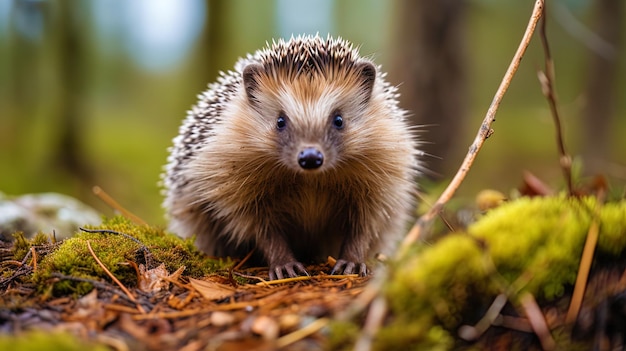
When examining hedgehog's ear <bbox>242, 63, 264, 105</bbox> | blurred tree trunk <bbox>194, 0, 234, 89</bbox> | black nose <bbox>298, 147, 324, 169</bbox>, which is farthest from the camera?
blurred tree trunk <bbox>194, 0, 234, 89</bbox>

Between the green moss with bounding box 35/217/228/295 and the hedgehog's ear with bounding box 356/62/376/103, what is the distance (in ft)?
5.71

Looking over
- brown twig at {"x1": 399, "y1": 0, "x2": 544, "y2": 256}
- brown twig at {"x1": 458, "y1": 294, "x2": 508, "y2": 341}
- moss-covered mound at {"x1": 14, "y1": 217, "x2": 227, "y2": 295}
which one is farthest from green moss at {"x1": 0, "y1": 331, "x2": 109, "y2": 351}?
brown twig at {"x1": 458, "y1": 294, "x2": 508, "y2": 341}

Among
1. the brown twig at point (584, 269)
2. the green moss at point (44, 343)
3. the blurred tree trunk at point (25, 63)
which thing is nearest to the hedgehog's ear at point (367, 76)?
the brown twig at point (584, 269)

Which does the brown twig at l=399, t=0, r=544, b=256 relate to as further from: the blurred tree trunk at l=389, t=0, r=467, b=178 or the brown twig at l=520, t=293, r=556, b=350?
the blurred tree trunk at l=389, t=0, r=467, b=178

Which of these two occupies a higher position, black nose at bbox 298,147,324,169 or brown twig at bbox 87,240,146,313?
black nose at bbox 298,147,324,169

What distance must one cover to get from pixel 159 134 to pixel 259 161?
2083cm

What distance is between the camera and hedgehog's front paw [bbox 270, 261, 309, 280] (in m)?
3.92

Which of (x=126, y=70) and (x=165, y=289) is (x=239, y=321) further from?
(x=126, y=70)

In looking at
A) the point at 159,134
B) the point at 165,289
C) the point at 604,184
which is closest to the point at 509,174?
the point at 159,134

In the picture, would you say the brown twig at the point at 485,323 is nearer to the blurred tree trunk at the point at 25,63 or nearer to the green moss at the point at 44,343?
the green moss at the point at 44,343

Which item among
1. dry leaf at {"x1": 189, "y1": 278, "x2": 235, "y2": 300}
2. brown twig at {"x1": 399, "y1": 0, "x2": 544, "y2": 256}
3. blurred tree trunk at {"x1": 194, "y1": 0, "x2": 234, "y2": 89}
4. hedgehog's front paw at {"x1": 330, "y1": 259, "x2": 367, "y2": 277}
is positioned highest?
blurred tree trunk at {"x1": 194, "y1": 0, "x2": 234, "y2": 89}

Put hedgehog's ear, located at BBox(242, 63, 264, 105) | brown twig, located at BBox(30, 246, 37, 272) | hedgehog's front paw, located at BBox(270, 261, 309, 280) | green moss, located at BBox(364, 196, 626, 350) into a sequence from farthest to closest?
hedgehog's ear, located at BBox(242, 63, 264, 105)
hedgehog's front paw, located at BBox(270, 261, 309, 280)
brown twig, located at BBox(30, 246, 37, 272)
green moss, located at BBox(364, 196, 626, 350)

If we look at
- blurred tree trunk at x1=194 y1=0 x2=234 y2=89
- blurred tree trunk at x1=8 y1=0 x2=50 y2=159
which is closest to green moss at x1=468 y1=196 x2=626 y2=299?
blurred tree trunk at x1=194 y1=0 x2=234 y2=89

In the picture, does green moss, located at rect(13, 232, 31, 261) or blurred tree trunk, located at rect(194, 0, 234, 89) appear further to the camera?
blurred tree trunk, located at rect(194, 0, 234, 89)
